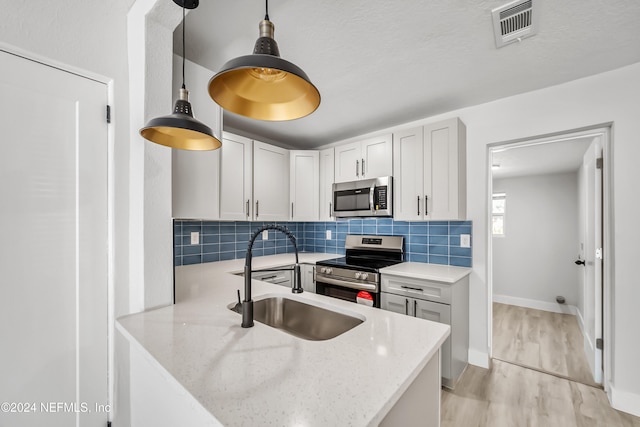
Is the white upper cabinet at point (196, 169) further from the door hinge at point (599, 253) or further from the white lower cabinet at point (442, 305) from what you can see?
the door hinge at point (599, 253)

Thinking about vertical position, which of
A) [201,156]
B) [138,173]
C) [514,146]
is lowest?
[138,173]

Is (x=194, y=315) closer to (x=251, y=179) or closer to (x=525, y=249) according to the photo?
(x=251, y=179)

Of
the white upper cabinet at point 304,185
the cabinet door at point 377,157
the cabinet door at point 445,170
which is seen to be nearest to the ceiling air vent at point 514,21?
the cabinet door at point 445,170

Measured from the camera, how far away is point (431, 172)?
2492mm

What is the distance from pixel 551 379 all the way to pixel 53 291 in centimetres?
346

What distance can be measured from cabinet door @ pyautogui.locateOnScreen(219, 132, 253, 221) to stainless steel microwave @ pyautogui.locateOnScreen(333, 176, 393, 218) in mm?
987

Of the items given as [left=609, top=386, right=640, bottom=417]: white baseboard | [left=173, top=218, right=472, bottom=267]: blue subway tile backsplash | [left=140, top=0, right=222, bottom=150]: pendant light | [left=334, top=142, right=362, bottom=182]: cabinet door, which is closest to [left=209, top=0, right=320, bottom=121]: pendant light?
[left=140, top=0, right=222, bottom=150]: pendant light

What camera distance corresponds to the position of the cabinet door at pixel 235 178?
101 inches

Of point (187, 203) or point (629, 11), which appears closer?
point (629, 11)

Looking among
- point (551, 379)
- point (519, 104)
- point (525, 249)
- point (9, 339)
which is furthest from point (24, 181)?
point (525, 249)

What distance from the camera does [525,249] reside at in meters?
4.37

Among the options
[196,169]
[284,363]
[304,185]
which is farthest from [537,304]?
[196,169]

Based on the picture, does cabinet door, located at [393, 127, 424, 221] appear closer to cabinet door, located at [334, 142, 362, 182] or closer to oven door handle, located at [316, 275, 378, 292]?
cabinet door, located at [334, 142, 362, 182]

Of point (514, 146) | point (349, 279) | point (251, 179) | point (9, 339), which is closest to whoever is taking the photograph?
point (9, 339)
